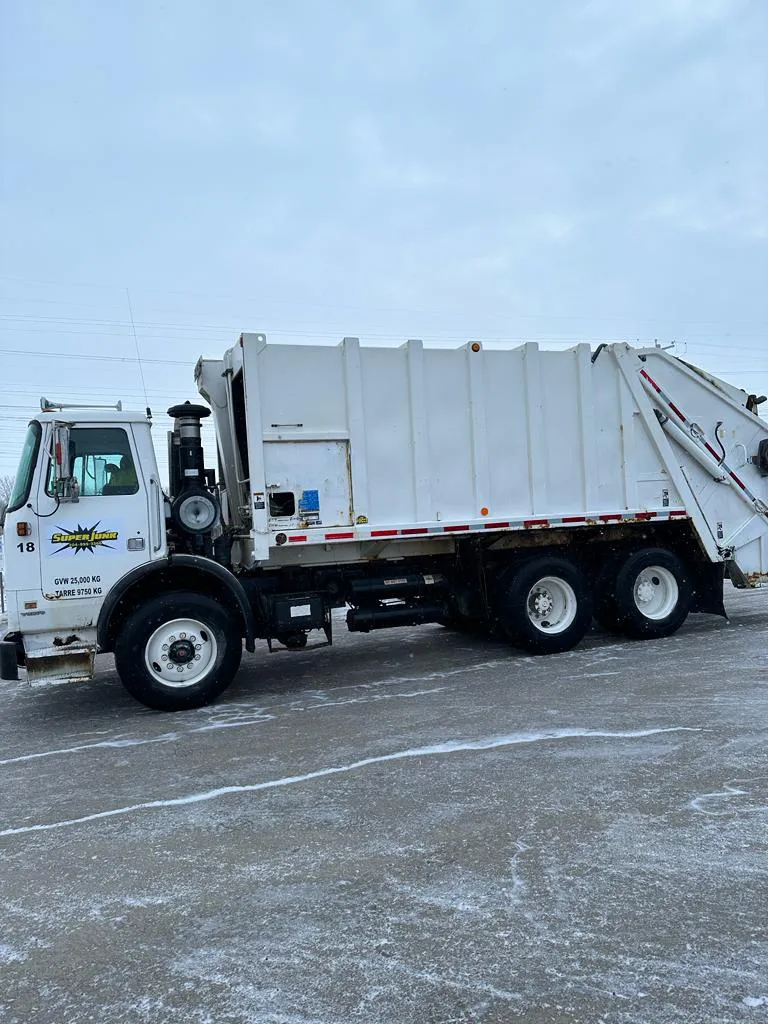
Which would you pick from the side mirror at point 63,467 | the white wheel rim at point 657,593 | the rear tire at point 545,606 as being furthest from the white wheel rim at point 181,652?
the white wheel rim at point 657,593

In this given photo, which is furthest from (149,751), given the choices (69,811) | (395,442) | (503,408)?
(503,408)

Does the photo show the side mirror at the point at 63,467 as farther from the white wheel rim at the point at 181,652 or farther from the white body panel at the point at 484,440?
the white body panel at the point at 484,440

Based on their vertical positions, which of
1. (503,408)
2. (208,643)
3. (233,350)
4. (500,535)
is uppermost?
(233,350)

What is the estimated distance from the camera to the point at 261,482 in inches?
290

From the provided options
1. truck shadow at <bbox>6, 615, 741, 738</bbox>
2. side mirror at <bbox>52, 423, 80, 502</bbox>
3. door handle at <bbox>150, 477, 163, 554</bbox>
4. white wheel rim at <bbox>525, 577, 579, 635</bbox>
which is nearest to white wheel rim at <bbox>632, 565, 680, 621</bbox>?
truck shadow at <bbox>6, 615, 741, 738</bbox>

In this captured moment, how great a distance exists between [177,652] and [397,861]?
3827 millimetres

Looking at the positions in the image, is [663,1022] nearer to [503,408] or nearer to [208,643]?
[208,643]

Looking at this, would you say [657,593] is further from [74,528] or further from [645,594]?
[74,528]

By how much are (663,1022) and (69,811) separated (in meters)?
3.42

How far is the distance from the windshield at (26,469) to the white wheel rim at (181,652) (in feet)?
5.46

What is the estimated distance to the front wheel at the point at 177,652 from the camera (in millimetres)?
6742

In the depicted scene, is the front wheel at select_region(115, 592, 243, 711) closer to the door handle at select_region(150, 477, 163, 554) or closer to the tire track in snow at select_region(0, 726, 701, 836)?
the door handle at select_region(150, 477, 163, 554)

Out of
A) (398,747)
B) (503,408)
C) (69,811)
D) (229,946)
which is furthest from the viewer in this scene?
(503,408)

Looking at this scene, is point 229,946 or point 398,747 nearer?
point 229,946
